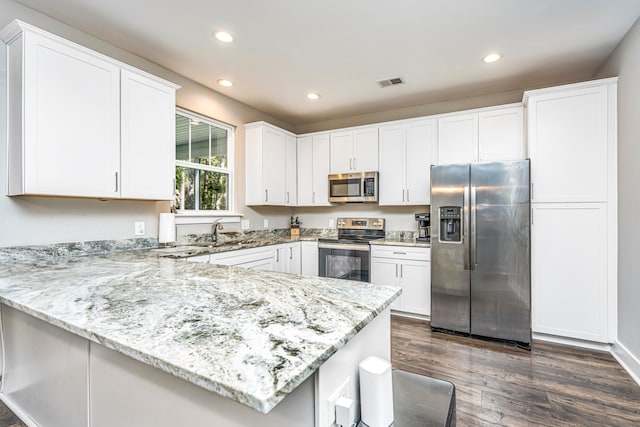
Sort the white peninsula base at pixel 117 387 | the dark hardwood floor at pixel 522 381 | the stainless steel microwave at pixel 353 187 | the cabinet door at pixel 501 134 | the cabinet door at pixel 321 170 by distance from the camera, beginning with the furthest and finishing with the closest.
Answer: the cabinet door at pixel 321 170 < the stainless steel microwave at pixel 353 187 < the cabinet door at pixel 501 134 < the dark hardwood floor at pixel 522 381 < the white peninsula base at pixel 117 387

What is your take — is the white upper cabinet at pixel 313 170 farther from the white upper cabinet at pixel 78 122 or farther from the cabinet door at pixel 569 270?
the cabinet door at pixel 569 270

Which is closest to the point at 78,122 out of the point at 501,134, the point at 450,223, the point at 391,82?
the point at 391,82

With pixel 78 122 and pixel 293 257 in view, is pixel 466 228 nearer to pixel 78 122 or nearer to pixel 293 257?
pixel 293 257

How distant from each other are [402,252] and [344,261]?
0.71 meters

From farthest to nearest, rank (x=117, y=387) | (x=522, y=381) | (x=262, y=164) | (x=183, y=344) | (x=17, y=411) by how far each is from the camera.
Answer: (x=262, y=164)
(x=522, y=381)
(x=17, y=411)
(x=117, y=387)
(x=183, y=344)

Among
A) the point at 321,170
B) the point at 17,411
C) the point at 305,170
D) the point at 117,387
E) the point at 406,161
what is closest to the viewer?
the point at 117,387

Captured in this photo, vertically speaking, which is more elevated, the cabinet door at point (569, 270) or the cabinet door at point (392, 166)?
the cabinet door at point (392, 166)

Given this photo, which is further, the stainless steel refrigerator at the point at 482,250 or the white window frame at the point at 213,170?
the white window frame at the point at 213,170

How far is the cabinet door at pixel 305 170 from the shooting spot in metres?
4.41

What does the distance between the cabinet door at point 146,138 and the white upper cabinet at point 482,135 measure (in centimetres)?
289

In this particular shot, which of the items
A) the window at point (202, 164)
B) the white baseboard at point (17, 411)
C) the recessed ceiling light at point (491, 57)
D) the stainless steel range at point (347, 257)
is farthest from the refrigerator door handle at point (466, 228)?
the white baseboard at point (17, 411)

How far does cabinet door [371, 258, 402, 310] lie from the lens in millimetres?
3520

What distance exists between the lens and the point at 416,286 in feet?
11.2

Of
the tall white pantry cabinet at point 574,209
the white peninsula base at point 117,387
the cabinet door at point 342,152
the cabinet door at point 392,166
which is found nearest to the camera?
the white peninsula base at point 117,387
